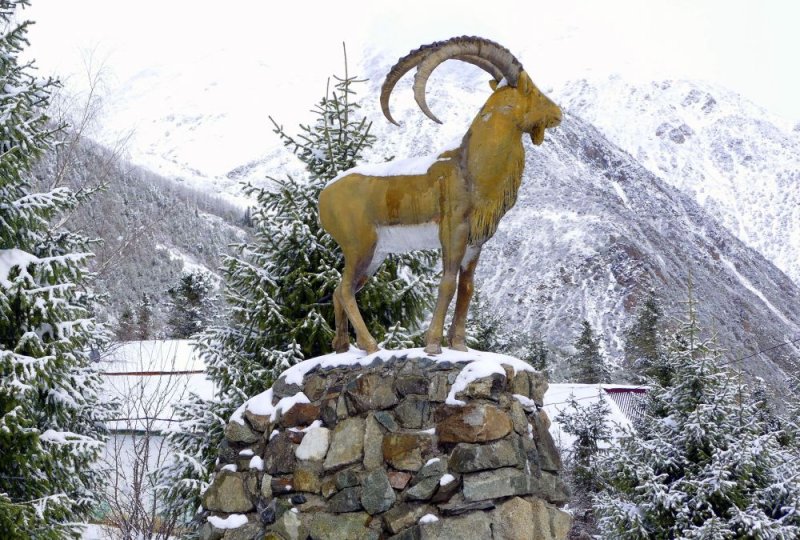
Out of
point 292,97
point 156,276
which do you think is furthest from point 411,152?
point 292,97

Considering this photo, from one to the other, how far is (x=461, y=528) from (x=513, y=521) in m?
0.39

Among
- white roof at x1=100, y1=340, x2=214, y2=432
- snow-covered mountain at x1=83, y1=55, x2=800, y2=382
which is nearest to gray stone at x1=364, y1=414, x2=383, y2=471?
white roof at x1=100, y1=340, x2=214, y2=432

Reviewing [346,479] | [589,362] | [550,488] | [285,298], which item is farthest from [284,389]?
[589,362]

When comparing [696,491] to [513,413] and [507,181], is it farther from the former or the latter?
[507,181]

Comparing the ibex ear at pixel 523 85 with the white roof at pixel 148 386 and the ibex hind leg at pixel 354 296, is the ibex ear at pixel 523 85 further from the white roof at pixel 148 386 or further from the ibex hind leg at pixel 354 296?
the white roof at pixel 148 386

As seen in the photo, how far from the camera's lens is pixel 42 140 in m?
A: 9.27

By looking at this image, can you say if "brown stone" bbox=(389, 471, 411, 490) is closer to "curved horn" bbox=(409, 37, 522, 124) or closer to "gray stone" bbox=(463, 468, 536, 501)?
"gray stone" bbox=(463, 468, 536, 501)

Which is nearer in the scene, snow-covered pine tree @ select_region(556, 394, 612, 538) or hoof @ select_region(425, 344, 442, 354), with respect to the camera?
hoof @ select_region(425, 344, 442, 354)

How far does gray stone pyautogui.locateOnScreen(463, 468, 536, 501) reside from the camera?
6281 mm

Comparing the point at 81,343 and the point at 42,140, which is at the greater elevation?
the point at 42,140

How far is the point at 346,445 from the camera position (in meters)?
6.82

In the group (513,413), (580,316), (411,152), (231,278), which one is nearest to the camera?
(513,413)

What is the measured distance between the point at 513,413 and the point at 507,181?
190cm

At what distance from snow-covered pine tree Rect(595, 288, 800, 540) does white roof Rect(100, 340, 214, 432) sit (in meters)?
5.21
